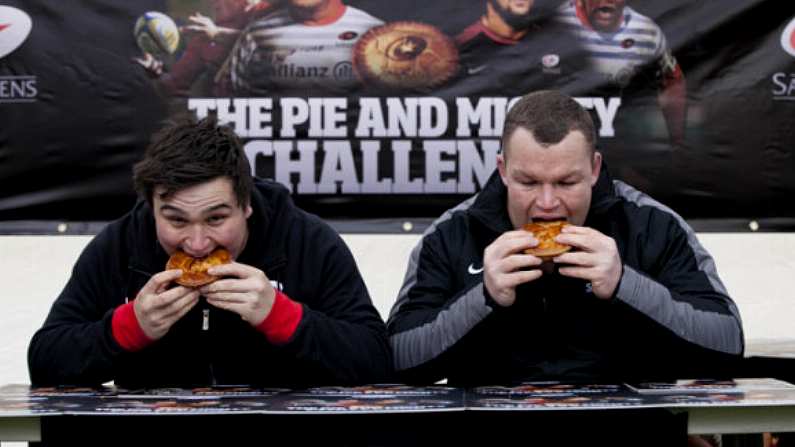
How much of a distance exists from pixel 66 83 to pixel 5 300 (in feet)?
2.91

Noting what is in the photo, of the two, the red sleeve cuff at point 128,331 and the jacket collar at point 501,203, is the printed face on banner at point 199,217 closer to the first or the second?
the red sleeve cuff at point 128,331

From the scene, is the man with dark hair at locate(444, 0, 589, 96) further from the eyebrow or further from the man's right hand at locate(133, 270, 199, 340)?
the man's right hand at locate(133, 270, 199, 340)

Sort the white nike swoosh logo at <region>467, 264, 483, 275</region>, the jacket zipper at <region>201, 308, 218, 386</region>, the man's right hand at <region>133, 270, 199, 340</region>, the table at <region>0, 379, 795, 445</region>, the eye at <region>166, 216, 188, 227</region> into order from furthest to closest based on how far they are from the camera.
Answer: the white nike swoosh logo at <region>467, 264, 483, 275</region>
the jacket zipper at <region>201, 308, 218, 386</region>
the eye at <region>166, 216, 188, 227</region>
the man's right hand at <region>133, 270, 199, 340</region>
the table at <region>0, 379, 795, 445</region>

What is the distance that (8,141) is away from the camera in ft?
15.5

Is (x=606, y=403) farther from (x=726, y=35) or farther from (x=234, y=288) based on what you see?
(x=726, y=35)

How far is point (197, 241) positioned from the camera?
2855 mm

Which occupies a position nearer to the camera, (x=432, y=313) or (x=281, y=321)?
(x=281, y=321)

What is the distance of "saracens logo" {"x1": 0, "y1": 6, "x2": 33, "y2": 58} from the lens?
15.4 feet

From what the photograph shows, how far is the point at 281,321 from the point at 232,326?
0.87 feet

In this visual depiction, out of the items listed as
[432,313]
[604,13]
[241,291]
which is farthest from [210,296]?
[604,13]

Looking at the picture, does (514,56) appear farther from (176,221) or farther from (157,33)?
(176,221)

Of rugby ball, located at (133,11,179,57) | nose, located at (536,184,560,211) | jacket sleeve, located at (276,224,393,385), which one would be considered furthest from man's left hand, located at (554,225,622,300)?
rugby ball, located at (133,11,179,57)

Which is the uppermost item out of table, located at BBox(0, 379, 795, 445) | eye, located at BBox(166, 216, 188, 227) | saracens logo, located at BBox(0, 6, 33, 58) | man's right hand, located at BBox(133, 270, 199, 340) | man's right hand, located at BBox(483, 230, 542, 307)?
saracens logo, located at BBox(0, 6, 33, 58)

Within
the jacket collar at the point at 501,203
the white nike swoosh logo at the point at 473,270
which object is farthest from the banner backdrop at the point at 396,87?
the white nike swoosh logo at the point at 473,270
